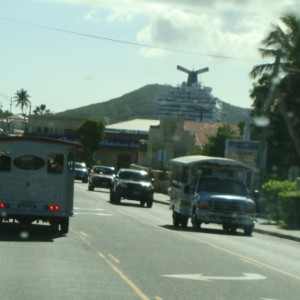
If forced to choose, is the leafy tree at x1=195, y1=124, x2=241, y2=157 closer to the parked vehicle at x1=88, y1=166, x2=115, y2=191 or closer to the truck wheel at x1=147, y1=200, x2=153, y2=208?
the parked vehicle at x1=88, y1=166, x2=115, y2=191

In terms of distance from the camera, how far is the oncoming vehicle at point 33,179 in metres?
23.5

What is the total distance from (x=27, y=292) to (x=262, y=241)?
1542 cm

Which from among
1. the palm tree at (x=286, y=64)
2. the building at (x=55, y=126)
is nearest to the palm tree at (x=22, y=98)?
the building at (x=55, y=126)

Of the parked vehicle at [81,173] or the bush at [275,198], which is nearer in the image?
the bush at [275,198]

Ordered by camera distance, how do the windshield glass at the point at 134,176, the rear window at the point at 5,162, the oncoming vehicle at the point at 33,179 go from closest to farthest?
the oncoming vehicle at the point at 33,179 → the rear window at the point at 5,162 → the windshield glass at the point at 134,176

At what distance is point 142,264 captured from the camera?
1781 cm

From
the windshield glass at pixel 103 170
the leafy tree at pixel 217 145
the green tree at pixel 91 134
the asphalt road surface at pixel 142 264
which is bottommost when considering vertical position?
the asphalt road surface at pixel 142 264

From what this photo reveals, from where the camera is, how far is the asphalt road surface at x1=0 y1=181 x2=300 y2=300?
13.8m

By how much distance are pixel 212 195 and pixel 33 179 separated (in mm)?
7878

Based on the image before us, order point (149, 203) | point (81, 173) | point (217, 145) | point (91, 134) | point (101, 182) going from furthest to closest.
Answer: point (91, 134), point (81, 173), point (217, 145), point (101, 182), point (149, 203)

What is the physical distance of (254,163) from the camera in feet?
161

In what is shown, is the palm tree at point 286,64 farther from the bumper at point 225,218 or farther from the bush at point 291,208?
the bumper at point 225,218

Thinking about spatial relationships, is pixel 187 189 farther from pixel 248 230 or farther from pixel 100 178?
pixel 100 178

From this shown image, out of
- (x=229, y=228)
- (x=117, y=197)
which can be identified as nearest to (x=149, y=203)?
(x=117, y=197)
